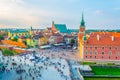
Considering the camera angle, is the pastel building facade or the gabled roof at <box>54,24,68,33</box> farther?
the gabled roof at <box>54,24,68,33</box>

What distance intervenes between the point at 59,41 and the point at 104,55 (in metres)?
42.8

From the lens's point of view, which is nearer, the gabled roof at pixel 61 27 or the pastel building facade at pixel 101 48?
the pastel building facade at pixel 101 48

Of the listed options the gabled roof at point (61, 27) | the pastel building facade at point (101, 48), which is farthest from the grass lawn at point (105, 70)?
the gabled roof at point (61, 27)

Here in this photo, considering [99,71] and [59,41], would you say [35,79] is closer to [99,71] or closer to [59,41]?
[99,71]

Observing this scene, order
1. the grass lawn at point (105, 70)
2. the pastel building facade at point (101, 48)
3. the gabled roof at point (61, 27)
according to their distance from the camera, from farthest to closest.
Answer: the gabled roof at point (61, 27) → the pastel building facade at point (101, 48) → the grass lawn at point (105, 70)

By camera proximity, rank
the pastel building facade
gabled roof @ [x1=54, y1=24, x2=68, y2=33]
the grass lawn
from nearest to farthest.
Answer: the grass lawn, the pastel building facade, gabled roof @ [x1=54, y1=24, x2=68, y2=33]

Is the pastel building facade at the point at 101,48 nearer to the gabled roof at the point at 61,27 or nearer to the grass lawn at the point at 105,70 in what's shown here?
the grass lawn at the point at 105,70

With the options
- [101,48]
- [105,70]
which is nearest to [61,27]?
[101,48]

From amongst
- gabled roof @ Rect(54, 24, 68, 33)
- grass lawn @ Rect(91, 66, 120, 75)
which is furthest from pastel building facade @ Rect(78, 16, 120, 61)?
gabled roof @ Rect(54, 24, 68, 33)

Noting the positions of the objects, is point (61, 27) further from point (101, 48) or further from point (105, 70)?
point (105, 70)

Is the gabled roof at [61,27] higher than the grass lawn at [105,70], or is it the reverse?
the gabled roof at [61,27]

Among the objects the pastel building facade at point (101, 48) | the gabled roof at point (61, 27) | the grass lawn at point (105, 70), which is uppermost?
the gabled roof at point (61, 27)

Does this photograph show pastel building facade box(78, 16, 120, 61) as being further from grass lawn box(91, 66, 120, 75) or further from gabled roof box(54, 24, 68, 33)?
gabled roof box(54, 24, 68, 33)

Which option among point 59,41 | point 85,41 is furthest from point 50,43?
point 85,41
